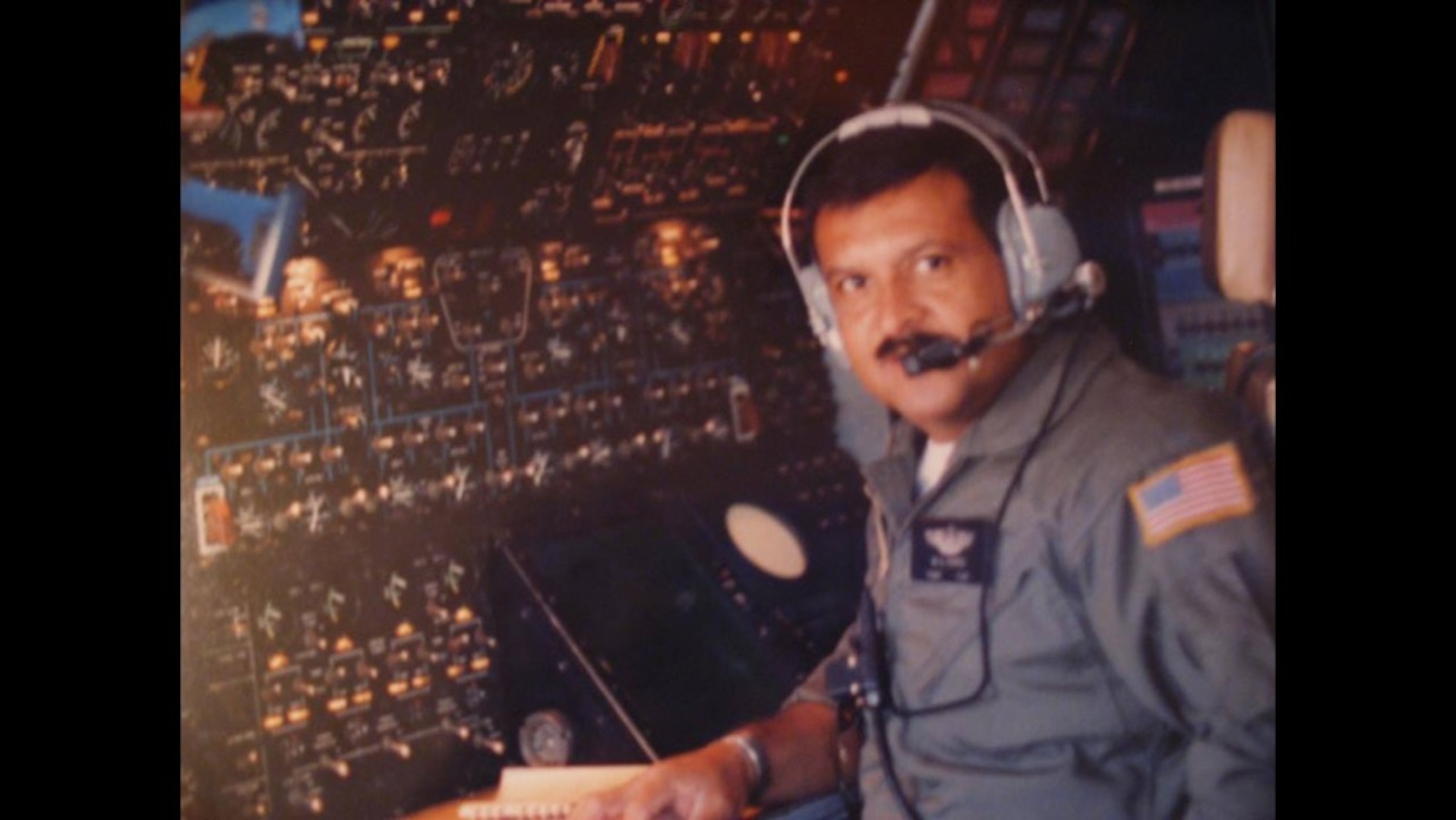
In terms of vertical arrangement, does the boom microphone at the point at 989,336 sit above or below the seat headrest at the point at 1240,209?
below

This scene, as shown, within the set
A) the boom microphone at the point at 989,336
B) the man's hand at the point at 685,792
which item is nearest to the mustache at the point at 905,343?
the boom microphone at the point at 989,336

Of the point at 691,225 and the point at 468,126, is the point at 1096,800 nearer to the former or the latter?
the point at 691,225

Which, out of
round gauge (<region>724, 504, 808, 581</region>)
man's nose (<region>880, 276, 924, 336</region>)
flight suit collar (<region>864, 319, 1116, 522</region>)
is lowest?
round gauge (<region>724, 504, 808, 581</region>)

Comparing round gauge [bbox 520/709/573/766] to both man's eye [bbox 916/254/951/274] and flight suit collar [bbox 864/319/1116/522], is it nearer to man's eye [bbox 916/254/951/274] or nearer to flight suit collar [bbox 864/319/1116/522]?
flight suit collar [bbox 864/319/1116/522]

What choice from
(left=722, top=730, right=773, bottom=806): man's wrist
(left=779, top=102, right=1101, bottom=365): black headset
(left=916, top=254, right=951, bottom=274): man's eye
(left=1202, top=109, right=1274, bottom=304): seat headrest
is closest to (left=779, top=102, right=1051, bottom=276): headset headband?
(left=779, top=102, right=1101, bottom=365): black headset

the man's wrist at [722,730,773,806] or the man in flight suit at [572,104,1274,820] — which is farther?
the man's wrist at [722,730,773,806]

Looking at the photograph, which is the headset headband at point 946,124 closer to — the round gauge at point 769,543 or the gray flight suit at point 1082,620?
the gray flight suit at point 1082,620

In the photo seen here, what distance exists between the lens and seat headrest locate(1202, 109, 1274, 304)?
169 centimetres

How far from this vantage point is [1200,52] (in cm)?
177

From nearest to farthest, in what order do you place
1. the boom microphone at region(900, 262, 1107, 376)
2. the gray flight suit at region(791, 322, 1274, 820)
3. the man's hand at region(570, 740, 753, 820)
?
the gray flight suit at region(791, 322, 1274, 820) → the man's hand at region(570, 740, 753, 820) → the boom microphone at region(900, 262, 1107, 376)

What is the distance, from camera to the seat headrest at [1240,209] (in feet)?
5.53
